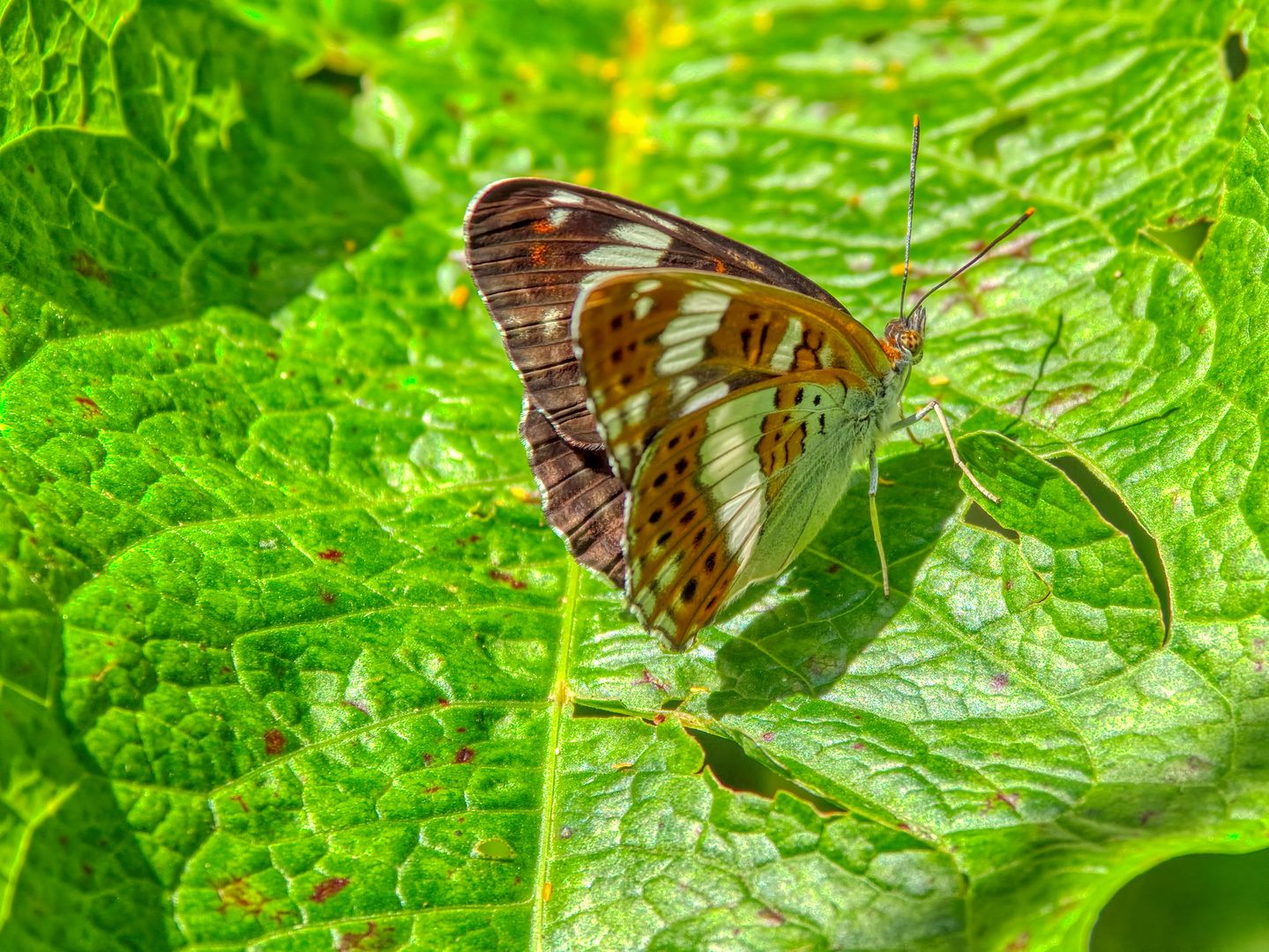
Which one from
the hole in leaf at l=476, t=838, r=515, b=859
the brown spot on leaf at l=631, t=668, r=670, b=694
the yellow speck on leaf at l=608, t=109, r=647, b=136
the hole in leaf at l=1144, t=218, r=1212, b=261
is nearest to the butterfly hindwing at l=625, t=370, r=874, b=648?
the brown spot on leaf at l=631, t=668, r=670, b=694

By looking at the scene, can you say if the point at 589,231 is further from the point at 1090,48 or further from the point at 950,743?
the point at 1090,48

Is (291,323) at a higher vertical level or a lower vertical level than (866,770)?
higher

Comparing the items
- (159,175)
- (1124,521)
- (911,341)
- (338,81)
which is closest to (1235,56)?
(911,341)

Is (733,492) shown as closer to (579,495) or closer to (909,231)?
(579,495)

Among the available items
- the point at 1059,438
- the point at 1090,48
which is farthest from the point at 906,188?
the point at 1059,438

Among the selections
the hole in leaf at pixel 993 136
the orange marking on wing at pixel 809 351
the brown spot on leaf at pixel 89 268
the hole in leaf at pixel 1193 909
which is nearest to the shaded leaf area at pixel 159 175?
the brown spot on leaf at pixel 89 268
